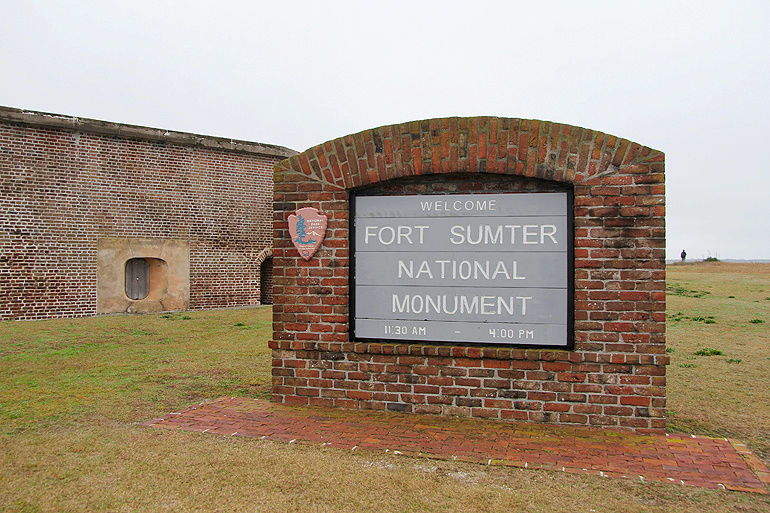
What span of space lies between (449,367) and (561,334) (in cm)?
105

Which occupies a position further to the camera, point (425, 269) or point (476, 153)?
point (425, 269)

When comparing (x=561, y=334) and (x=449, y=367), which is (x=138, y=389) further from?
(x=561, y=334)

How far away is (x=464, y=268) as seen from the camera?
549cm

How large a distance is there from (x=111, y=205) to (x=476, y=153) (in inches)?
580

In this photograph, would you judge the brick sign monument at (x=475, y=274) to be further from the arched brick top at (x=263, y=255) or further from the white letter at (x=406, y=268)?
the arched brick top at (x=263, y=255)

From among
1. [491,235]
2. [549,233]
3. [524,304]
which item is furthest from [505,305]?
[549,233]

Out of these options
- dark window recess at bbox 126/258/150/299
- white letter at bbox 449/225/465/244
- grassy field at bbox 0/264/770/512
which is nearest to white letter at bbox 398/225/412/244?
white letter at bbox 449/225/465/244

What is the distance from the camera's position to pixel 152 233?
58.5 ft

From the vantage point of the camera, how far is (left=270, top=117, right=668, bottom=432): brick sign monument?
16.5 feet

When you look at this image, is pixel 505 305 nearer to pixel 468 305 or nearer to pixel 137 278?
pixel 468 305

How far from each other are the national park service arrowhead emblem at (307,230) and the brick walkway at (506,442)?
155 centimetres

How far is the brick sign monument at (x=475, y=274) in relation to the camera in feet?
16.5

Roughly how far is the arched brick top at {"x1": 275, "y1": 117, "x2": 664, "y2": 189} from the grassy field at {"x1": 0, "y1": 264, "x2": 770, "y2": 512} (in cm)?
245

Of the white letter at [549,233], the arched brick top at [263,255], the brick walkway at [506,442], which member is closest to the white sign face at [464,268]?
the white letter at [549,233]
